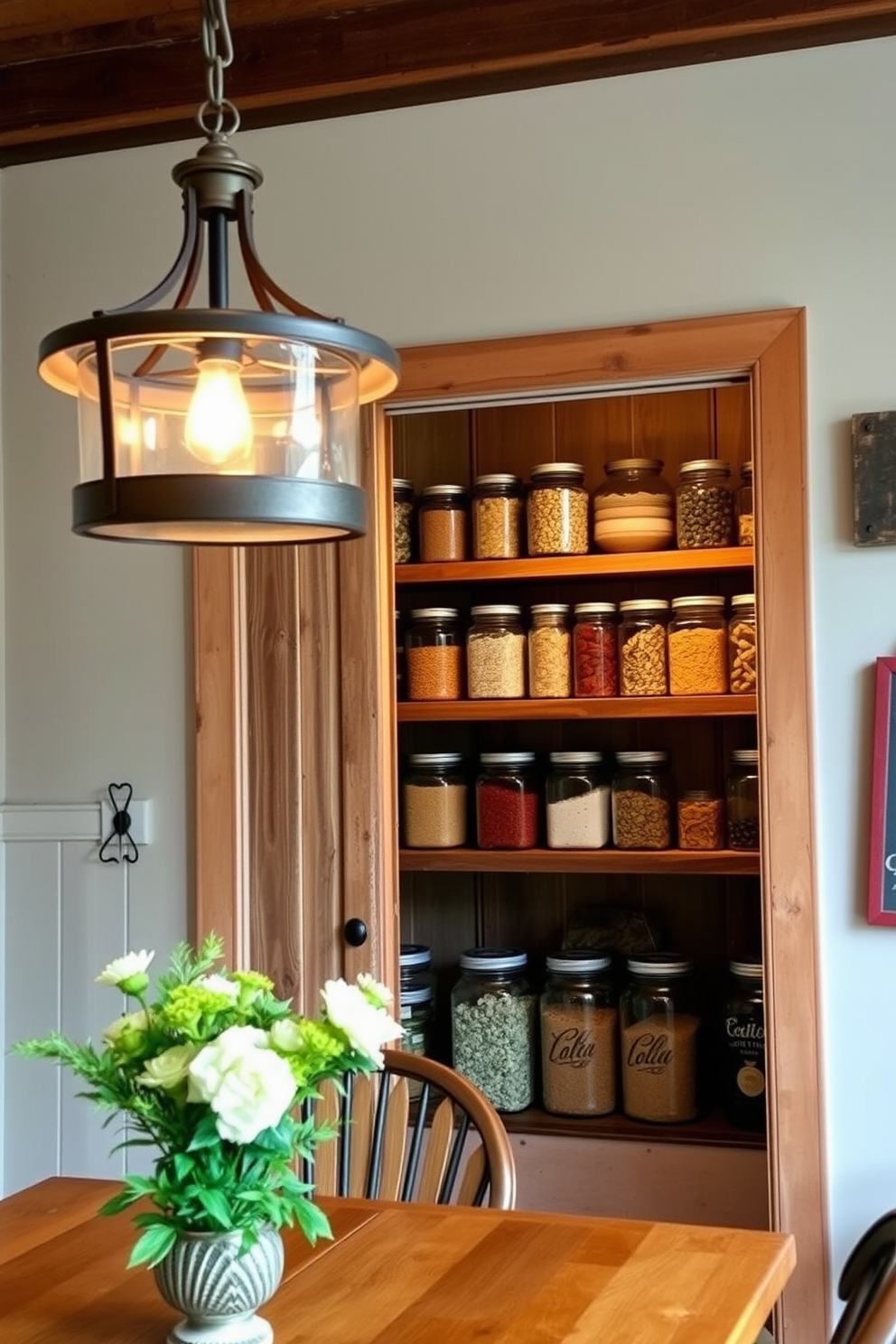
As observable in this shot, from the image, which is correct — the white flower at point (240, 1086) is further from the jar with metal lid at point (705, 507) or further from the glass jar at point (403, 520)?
the glass jar at point (403, 520)

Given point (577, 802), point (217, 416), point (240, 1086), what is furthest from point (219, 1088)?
point (577, 802)

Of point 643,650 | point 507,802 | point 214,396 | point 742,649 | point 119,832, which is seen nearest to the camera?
point 214,396

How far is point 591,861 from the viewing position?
327 centimetres

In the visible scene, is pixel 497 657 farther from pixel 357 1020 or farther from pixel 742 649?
pixel 357 1020

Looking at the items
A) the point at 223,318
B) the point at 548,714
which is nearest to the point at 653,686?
the point at 548,714

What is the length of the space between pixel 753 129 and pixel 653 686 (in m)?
1.21

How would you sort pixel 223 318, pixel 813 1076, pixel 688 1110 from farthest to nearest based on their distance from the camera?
pixel 688 1110 < pixel 813 1076 < pixel 223 318

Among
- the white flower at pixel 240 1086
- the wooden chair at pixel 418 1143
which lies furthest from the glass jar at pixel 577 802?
the white flower at pixel 240 1086

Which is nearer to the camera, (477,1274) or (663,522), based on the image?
(477,1274)

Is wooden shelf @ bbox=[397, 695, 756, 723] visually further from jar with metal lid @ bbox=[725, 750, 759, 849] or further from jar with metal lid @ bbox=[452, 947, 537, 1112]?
jar with metal lid @ bbox=[452, 947, 537, 1112]

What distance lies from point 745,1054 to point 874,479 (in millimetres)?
1385

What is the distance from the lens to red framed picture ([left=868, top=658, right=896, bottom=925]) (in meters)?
2.48

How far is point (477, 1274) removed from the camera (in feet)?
5.15

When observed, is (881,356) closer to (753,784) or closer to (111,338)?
(753,784)
